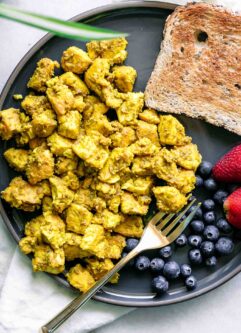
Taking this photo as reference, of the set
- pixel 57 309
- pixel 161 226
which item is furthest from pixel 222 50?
pixel 57 309

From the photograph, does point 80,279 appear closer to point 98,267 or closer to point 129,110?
point 98,267

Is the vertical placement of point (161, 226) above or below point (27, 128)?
below

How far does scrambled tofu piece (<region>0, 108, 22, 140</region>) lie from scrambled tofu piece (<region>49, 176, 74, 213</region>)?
0.28 metres

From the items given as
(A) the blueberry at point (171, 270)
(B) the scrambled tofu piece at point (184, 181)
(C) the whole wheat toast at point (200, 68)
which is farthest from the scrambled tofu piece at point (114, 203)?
(C) the whole wheat toast at point (200, 68)

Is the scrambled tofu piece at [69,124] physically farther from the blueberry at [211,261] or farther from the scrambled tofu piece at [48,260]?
the blueberry at [211,261]

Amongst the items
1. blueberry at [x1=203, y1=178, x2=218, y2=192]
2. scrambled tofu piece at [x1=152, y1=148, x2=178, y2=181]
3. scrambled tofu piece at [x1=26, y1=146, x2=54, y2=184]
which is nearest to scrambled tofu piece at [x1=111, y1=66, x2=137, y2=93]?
scrambled tofu piece at [x1=152, y1=148, x2=178, y2=181]

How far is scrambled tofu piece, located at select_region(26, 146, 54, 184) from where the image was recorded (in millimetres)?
2346

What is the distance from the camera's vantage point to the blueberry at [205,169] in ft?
8.17

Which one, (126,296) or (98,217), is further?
(126,296)

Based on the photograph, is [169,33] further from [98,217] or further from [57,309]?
[57,309]

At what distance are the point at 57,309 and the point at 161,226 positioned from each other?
649 millimetres

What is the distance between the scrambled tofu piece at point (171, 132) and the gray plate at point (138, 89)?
103mm

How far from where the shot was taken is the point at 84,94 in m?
2.44

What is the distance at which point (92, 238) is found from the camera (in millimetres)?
2348
